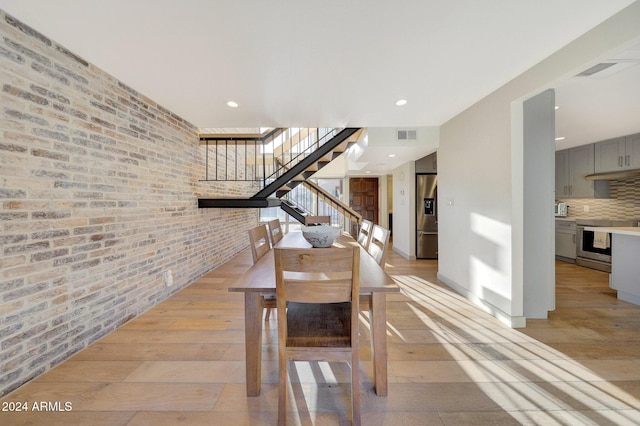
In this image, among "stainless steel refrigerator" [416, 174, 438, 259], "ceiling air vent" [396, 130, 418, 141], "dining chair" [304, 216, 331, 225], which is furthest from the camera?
"stainless steel refrigerator" [416, 174, 438, 259]

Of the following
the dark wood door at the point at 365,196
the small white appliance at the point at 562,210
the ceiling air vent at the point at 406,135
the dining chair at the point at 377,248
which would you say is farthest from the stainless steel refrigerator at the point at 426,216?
the dining chair at the point at 377,248

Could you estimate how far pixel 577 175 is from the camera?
4469mm

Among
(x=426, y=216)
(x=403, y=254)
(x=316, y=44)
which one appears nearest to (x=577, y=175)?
(x=426, y=216)

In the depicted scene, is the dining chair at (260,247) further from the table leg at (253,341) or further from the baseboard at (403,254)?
the baseboard at (403,254)

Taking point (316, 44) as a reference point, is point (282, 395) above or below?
below

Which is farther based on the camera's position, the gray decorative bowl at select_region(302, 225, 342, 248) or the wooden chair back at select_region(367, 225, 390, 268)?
the gray decorative bowl at select_region(302, 225, 342, 248)

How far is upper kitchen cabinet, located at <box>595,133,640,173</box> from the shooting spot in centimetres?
364

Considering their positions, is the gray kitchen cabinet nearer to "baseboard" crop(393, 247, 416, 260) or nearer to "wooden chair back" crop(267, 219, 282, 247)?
"baseboard" crop(393, 247, 416, 260)

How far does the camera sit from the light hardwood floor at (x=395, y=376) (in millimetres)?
1338

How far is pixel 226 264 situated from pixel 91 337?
2.43 metres

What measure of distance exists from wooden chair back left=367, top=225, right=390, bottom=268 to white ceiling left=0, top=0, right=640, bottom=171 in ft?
4.46

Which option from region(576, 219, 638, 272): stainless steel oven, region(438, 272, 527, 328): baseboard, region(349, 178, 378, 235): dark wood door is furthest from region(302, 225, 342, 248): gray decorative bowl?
region(349, 178, 378, 235): dark wood door

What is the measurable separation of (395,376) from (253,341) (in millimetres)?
972

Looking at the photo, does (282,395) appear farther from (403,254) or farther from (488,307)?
(403,254)
